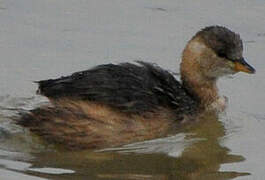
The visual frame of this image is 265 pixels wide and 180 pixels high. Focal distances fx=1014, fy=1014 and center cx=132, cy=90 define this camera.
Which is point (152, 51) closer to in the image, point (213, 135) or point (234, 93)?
point (234, 93)

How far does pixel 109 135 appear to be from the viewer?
9.30 meters

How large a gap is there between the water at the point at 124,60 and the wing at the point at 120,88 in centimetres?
37

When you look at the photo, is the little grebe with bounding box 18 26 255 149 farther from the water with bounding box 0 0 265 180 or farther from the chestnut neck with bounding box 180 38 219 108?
the chestnut neck with bounding box 180 38 219 108

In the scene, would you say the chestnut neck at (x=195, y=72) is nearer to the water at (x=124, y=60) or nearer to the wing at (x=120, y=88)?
the water at (x=124, y=60)

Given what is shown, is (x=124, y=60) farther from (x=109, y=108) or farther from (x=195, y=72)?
(x=109, y=108)

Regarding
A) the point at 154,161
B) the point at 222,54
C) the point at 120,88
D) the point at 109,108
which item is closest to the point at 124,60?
the point at 222,54

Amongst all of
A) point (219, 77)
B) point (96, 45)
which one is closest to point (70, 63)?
point (96, 45)

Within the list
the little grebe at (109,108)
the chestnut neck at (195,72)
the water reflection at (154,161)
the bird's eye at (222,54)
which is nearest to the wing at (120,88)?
the little grebe at (109,108)

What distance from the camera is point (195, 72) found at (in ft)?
34.1

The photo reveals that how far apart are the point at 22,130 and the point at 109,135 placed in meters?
0.85

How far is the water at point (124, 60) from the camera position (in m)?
8.88

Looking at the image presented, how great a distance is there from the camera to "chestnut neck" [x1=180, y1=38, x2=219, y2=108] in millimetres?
10328

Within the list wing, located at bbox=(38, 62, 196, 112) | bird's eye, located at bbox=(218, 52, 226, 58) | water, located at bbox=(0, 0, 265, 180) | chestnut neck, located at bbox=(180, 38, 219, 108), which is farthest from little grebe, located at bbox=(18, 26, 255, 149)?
bird's eye, located at bbox=(218, 52, 226, 58)

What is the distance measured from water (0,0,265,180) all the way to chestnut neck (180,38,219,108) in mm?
228
